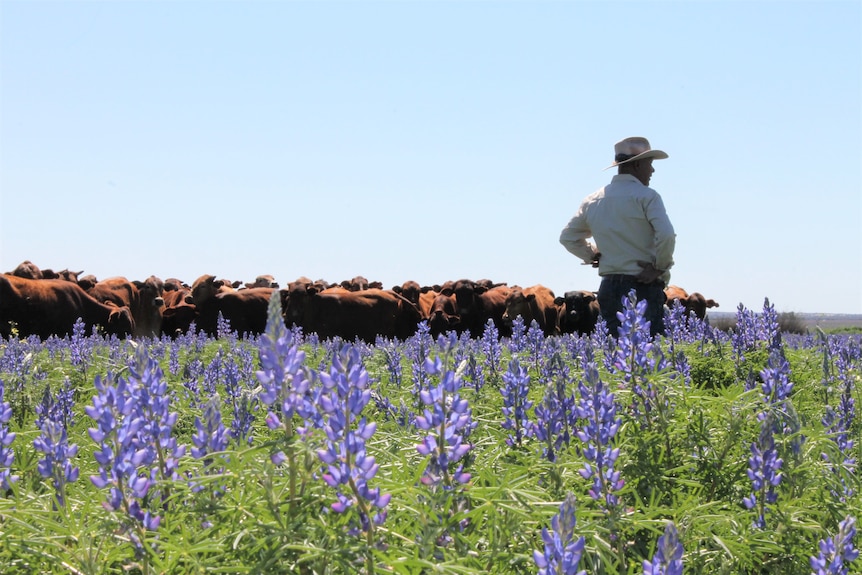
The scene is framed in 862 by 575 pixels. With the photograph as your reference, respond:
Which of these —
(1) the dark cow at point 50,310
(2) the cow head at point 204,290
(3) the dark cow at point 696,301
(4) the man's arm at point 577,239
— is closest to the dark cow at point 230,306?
(2) the cow head at point 204,290

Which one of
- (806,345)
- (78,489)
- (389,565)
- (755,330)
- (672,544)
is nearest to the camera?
(672,544)

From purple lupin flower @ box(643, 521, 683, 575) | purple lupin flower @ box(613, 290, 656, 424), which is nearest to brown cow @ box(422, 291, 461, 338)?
purple lupin flower @ box(613, 290, 656, 424)

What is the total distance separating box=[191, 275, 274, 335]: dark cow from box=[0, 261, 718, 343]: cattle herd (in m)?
0.04

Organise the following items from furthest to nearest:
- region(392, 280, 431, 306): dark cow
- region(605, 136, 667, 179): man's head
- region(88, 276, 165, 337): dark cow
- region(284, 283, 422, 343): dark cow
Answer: region(392, 280, 431, 306): dark cow
region(88, 276, 165, 337): dark cow
region(284, 283, 422, 343): dark cow
region(605, 136, 667, 179): man's head

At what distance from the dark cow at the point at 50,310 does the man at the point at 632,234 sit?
18986mm

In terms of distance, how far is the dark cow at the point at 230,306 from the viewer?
29.1m

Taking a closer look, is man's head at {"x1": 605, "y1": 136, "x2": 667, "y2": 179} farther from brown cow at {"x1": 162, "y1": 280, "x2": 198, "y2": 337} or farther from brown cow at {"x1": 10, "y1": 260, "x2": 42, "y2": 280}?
brown cow at {"x1": 10, "y1": 260, "x2": 42, "y2": 280}

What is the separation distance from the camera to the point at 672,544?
196 cm

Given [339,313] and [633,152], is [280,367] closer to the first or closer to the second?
[633,152]

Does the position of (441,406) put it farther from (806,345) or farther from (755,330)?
(806,345)

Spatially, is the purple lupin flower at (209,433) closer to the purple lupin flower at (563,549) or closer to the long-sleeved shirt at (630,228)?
the purple lupin flower at (563,549)

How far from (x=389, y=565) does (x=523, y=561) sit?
0.50 metres

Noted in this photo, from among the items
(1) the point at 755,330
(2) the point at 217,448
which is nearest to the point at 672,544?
(2) the point at 217,448

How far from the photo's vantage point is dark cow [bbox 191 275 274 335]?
29109 mm
